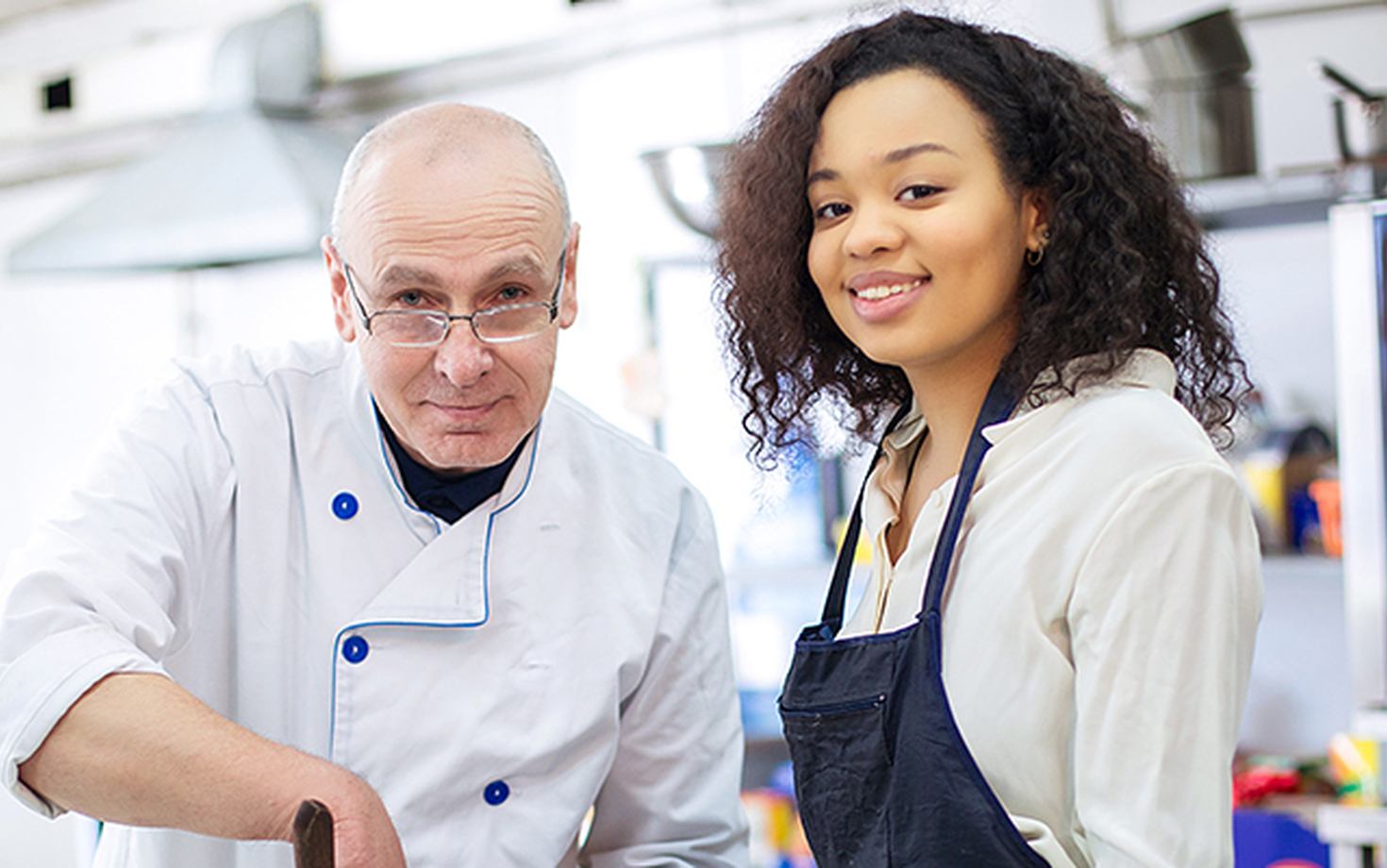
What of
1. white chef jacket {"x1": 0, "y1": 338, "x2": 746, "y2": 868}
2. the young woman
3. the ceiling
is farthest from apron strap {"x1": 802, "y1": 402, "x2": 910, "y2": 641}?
the ceiling

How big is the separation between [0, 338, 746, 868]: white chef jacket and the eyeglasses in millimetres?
176

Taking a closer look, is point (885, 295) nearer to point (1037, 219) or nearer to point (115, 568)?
point (1037, 219)

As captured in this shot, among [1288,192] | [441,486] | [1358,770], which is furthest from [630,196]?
[441,486]

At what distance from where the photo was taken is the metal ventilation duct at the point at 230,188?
10.8 ft

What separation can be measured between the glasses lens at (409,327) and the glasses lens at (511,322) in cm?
4

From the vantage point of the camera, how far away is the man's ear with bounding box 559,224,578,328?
1371 millimetres

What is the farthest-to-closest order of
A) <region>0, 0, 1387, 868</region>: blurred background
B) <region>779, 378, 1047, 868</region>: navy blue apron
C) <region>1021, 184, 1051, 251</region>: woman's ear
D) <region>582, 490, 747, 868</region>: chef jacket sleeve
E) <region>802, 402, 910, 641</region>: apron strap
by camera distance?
<region>0, 0, 1387, 868</region>: blurred background → <region>582, 490, 747, 868</region>: chef jacket sleeve → <region>802, 402, 910, 641</region>: apron strap → <region>1021, 184, 1051, 251</region>: woman's ear → <region>779, 378, 1047, 868</region>: navy blue apron

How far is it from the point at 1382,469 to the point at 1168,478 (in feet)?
4.75

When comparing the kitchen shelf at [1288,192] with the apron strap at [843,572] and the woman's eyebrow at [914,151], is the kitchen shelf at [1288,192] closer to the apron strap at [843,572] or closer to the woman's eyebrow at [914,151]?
the apron strap at [843,572]

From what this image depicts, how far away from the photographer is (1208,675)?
90cm

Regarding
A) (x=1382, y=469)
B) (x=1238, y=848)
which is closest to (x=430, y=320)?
(x=1382, y=469)

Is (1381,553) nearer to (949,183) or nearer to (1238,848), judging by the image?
(1238,848)

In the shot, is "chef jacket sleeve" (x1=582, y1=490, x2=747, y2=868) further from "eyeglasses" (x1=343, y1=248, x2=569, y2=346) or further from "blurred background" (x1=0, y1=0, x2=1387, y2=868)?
"eyeglasses" (x1=343, y1=248, x2=569, y2=346)

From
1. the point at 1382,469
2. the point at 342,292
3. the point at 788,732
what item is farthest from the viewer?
the point at 1382,469
